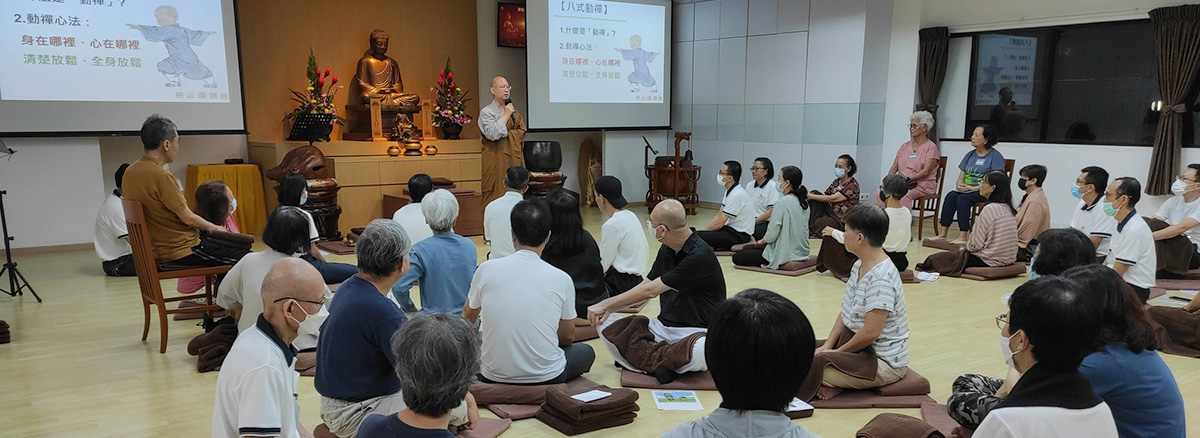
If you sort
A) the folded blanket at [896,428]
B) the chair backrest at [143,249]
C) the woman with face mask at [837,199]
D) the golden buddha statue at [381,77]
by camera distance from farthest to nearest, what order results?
the golden buddha statue at [381,77] < the woman with face mask at [837,199] < the chair backrest at [143,249] < the folded blanket at [896,428]

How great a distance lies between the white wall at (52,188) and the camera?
284 inches

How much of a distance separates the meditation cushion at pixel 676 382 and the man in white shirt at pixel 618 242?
1154mm

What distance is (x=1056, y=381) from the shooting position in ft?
5.88

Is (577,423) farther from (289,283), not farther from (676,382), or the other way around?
(289,283)

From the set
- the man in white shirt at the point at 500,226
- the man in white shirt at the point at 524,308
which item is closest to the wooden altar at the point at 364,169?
the man in white shirt at the point at 500,226

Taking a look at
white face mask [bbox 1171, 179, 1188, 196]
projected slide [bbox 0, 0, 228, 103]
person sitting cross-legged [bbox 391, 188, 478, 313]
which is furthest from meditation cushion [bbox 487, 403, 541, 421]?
projected slide [bbox 0, 0, 228, 103]

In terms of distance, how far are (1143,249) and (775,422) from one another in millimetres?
4308

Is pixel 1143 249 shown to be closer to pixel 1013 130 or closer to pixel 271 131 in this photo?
pixel 1013 130

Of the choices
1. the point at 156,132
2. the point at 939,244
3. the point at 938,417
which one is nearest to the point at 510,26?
the point at 939,244

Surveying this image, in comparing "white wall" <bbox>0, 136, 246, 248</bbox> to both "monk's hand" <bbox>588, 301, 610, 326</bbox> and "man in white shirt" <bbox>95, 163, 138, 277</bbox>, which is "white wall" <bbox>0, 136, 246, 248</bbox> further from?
"monk's hand" <bbox>588, 301, 610, 326</bbox>

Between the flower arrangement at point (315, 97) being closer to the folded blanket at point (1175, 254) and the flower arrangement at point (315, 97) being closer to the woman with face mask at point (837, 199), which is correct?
the woman with face mask at point (837, 199)

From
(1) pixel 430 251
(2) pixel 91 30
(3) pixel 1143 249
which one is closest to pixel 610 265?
(1) pixel 430 251

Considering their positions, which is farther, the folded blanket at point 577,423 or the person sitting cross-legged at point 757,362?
the folded blanket at point 577,423

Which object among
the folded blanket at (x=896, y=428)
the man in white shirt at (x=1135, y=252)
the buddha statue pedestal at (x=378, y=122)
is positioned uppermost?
the buddha statue pedestal at (x=378, y=122)
